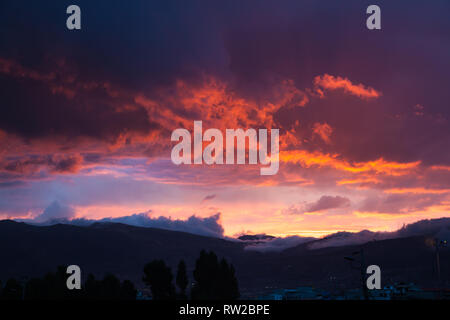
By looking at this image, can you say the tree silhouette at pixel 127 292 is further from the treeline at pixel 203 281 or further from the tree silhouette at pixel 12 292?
the tree silhouette at pixel 12 292

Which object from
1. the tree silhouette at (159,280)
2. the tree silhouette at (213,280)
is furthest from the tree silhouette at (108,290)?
the tree silhouette at (213,280)

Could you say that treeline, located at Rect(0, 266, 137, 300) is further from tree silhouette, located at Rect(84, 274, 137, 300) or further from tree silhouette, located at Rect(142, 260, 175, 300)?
tree silhouette, located at Rect(142, 260, 175, 300)

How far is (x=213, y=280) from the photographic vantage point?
15350cm

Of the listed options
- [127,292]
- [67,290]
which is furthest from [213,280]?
[67,290]

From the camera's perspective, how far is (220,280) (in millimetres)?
152500

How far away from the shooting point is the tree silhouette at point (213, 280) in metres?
150

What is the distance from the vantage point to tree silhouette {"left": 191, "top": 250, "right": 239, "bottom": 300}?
150500mm

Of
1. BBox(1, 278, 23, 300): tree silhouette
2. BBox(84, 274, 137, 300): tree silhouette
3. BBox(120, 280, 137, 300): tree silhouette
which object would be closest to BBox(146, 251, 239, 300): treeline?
BBox(120, 280, 137, 300): tree silhouette

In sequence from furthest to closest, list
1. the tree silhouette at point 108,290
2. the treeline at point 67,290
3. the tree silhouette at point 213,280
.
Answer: the tree silhouette at point 213,280
the treeline at point 67,290
the tree silhouette at point 108,290

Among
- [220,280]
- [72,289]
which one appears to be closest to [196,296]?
[220,280]

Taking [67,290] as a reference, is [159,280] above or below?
above

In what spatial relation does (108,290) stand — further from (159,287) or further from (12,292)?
(12,292)
